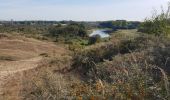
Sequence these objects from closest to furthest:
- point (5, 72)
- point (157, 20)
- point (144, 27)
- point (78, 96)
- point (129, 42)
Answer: point (78, 96) → point (129, 42) → point (5, 72) → point (157, 20) → point (144, 27)

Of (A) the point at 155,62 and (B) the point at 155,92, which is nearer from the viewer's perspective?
(B) the point at 155,92

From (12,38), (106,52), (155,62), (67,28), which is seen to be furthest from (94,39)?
(155,62)

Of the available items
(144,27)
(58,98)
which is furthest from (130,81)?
(144,27)

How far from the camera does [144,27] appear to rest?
92.3 ft

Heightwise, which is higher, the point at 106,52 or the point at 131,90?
the point at 131,90

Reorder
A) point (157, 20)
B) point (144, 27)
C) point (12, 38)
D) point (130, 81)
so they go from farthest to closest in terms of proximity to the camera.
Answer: point (12, 38), point (144, 27), point (157, 20), point (130, 81)

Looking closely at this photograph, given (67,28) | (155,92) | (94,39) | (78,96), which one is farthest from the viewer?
(67,28)

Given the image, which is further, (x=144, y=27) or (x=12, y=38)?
(x=12, y=38)

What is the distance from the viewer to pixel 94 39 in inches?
2315

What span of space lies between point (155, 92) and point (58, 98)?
5.92 ft

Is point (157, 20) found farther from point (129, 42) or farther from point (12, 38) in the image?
point (12, 38)

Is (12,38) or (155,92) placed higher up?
(155,92)

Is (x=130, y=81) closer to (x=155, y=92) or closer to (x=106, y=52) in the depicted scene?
(x=155, y=92)

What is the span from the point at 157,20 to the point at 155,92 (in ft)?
70.1
